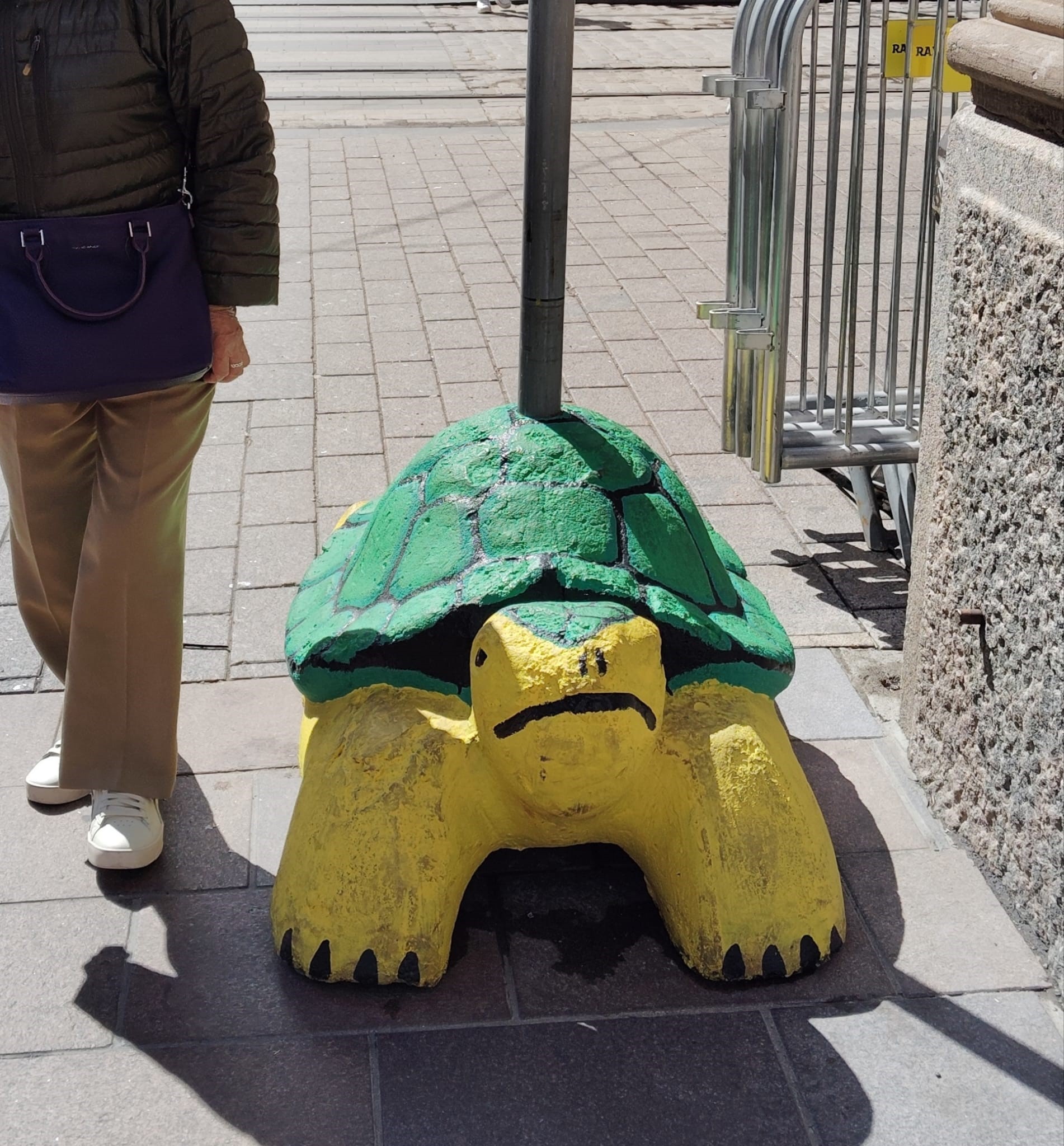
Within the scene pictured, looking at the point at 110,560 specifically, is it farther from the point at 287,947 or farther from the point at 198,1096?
the point at 198,1096

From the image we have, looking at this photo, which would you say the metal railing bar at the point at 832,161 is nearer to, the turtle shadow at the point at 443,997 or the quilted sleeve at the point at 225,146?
the quilted sleeve at the point at 225,146

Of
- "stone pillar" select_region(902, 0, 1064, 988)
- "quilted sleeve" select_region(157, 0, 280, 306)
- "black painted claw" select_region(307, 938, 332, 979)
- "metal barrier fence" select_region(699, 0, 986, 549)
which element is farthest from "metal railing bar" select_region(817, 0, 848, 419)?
"black painted claw" select_region(307, 938, 332, 979)

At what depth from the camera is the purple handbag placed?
103 inches

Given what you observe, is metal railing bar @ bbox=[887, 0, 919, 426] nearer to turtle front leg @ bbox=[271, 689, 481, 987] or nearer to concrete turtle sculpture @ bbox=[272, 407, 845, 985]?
concrete turtle sculpture @ bbox=[272, 407, 845, 985]

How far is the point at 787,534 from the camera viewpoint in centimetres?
477

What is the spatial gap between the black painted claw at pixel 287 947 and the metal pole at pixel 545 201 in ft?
3.86

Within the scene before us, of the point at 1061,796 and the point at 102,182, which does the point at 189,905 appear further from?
the point at 1061,796

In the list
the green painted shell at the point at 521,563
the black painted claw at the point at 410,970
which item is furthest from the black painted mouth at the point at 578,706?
the black painted claw at the point at 410,970

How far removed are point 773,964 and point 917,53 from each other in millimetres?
2921

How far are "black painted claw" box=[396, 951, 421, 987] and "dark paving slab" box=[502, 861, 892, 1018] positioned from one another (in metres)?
0.20

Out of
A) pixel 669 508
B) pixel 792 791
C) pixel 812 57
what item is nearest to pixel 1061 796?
pixel 792 791

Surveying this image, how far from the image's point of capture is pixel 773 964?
2760 millimetres

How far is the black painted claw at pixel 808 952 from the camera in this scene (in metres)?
2.77

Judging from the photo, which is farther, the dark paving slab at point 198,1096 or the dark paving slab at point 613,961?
the dark paving slab at point 613,961
